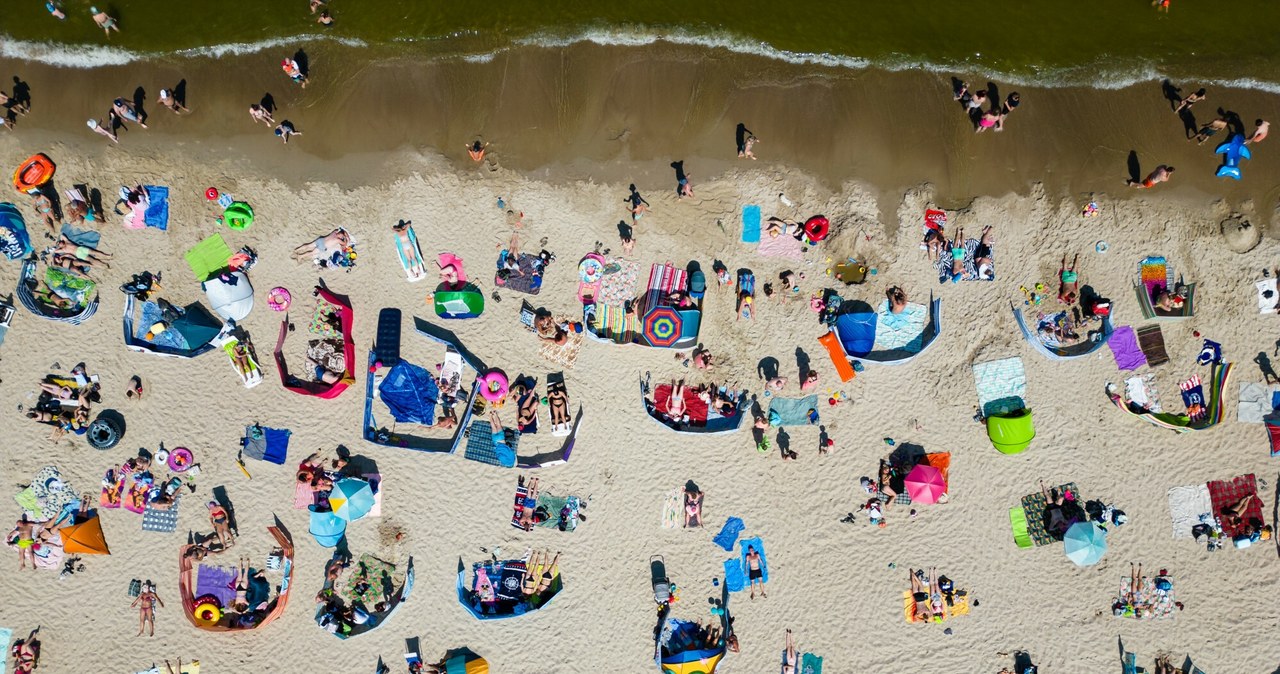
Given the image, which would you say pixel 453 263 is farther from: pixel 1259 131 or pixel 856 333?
pixel 1259 131

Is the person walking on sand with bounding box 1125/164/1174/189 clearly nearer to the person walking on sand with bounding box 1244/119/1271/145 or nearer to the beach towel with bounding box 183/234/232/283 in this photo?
the person walking on sand with bounding box 1244/119/1271/145

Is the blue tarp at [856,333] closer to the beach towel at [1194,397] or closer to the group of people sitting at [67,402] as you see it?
the beach towel at [1194,397]

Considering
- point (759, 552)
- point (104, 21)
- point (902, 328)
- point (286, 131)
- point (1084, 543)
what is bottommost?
A: point (759, 552)

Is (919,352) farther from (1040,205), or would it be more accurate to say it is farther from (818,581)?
(818,581)

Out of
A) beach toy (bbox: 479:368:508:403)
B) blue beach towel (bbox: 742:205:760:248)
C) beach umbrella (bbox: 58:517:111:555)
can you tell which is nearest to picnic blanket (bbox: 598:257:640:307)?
blue beach towel (bbox: 742:205:760:248)

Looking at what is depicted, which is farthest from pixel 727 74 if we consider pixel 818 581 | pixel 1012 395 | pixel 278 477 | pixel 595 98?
pixel 278 477

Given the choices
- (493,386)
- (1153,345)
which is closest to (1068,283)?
(1153,345)

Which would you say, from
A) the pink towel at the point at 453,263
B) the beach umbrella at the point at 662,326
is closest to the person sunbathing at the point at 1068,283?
the beach umbrella at the point at 662,326
